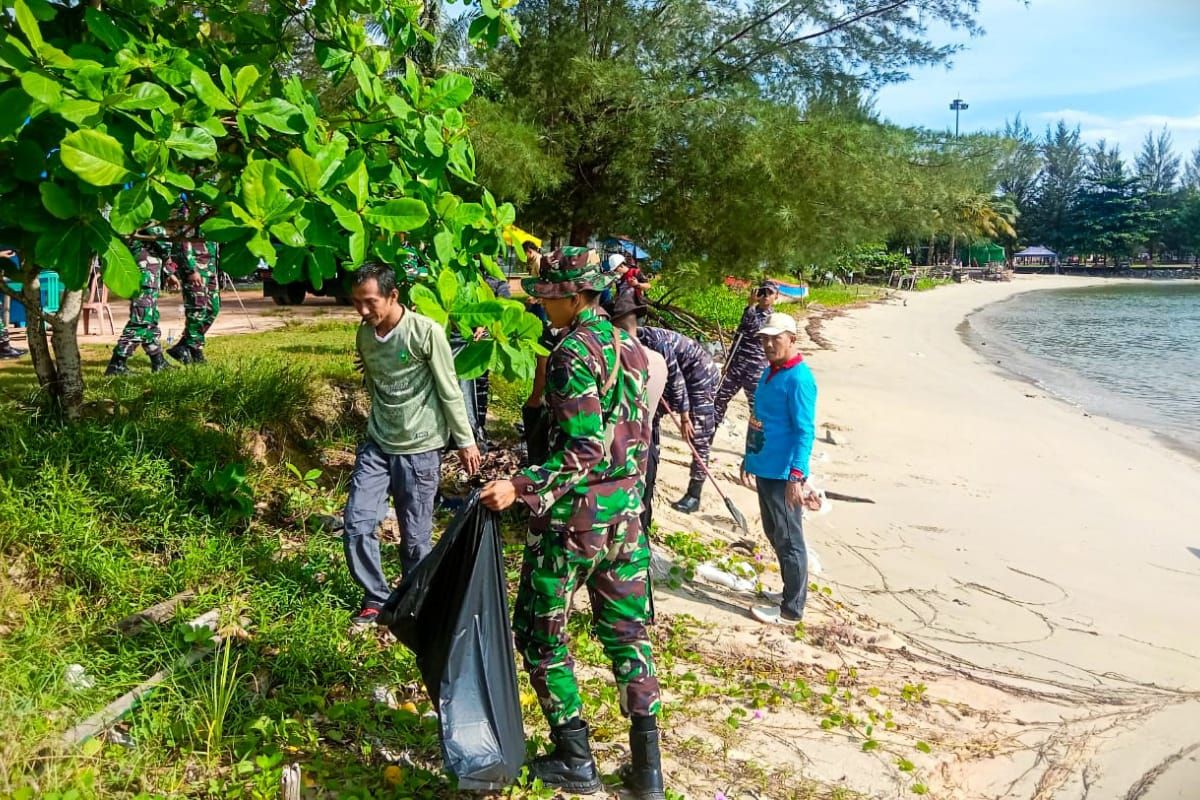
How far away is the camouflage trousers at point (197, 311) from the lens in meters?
7.56

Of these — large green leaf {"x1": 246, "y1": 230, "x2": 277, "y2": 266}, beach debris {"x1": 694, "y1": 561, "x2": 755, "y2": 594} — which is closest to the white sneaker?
beach debris {"x1": 694, "y1": 561, "x2": 755, "y2": 594}

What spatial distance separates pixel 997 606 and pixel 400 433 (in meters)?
4.06

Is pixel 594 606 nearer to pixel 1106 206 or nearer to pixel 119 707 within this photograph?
pixel 119 707

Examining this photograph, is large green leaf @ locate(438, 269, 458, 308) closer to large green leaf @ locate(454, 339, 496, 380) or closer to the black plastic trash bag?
large green leaf @ locate(454, 339, 496, 380)

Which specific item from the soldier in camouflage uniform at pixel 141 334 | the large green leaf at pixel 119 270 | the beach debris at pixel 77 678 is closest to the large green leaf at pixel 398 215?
the large green leaf at pixel 119 270

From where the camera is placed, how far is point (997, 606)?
5.85 m

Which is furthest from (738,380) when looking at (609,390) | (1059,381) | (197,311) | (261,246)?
(1059,381)

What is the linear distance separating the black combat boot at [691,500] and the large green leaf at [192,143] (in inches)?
190

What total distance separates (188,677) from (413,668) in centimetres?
92

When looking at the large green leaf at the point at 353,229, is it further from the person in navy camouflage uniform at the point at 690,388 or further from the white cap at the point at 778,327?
the person in navy camouflage uniform at the point at 690,388

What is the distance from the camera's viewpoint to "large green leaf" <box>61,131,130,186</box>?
8.34 ft

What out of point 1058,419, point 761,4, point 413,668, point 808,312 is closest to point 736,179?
point 761,4

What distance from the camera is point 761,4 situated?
866 centimetres

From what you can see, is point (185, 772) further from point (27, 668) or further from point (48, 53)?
point (48, 53)
